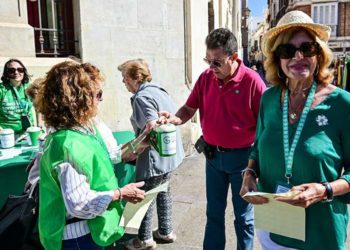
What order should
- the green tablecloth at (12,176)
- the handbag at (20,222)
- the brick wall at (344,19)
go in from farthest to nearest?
the brick wall at (344,19) → the green tablecloth at (12,176) → the handbag at (20,222)

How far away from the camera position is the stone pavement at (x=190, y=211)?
359 centimetres

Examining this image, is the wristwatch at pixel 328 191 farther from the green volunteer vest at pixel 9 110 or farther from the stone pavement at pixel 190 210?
the green volunteer vest at pixel 9 110

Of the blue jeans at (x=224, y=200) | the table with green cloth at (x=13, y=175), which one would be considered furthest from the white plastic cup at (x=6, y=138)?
the blue jeans at (x=224, y=200)

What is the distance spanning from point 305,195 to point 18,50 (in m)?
4.48

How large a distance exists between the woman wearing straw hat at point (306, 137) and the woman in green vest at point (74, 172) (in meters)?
0.73

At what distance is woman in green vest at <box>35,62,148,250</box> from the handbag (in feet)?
0.85

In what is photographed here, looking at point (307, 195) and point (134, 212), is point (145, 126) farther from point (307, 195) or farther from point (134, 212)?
point (307, 195)

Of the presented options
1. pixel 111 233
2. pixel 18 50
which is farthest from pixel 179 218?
pixel 18 50

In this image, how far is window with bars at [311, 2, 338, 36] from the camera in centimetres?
3494

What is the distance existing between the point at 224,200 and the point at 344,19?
37.2 metres

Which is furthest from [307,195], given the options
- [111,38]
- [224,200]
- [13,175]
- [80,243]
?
[111,38]

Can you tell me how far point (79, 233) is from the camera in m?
1.89

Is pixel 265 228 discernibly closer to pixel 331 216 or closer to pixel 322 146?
pixel 331 216

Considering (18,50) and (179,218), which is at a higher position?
(18,50)
